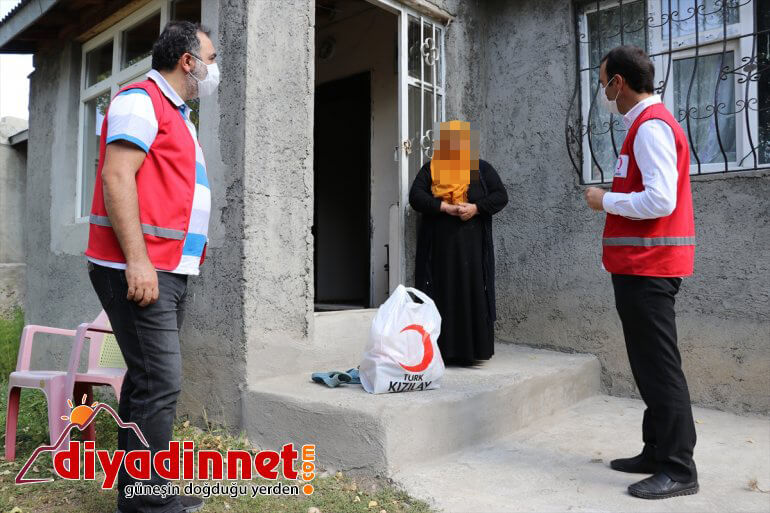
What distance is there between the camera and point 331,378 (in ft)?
11.4

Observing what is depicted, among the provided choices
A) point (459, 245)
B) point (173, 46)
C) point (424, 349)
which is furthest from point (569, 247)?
point (173, 46)

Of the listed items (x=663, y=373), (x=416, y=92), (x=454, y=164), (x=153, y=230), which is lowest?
(x=663, y=373)

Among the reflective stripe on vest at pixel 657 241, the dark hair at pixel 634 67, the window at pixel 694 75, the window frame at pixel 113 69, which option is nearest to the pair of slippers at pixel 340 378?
the reflective stripe on vest at pixel 657 241

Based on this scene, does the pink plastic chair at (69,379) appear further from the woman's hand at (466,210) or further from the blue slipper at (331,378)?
the woman's hand at (466,210)

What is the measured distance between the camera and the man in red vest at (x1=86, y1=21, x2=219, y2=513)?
223 centimetres

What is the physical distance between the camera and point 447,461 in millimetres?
3209

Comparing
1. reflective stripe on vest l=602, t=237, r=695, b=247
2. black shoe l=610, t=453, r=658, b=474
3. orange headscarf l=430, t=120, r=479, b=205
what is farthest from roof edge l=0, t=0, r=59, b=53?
black shoe l=610, t=453, r=658, b=474

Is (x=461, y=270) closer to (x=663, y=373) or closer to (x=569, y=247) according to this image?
(x=569, y=247)

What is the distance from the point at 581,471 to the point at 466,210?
1.83 m

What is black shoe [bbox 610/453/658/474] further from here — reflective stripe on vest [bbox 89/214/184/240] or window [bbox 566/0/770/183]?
reflective stripe on vest [bbox 89/214/184/240]

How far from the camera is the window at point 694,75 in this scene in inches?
163

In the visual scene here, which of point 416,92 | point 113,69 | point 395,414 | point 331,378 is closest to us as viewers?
point 395,414

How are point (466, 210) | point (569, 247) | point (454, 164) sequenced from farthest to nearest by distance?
point (569, 247) < point (454, 164) < point (466, 210)

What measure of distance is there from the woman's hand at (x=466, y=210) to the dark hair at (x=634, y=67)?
1540mm
